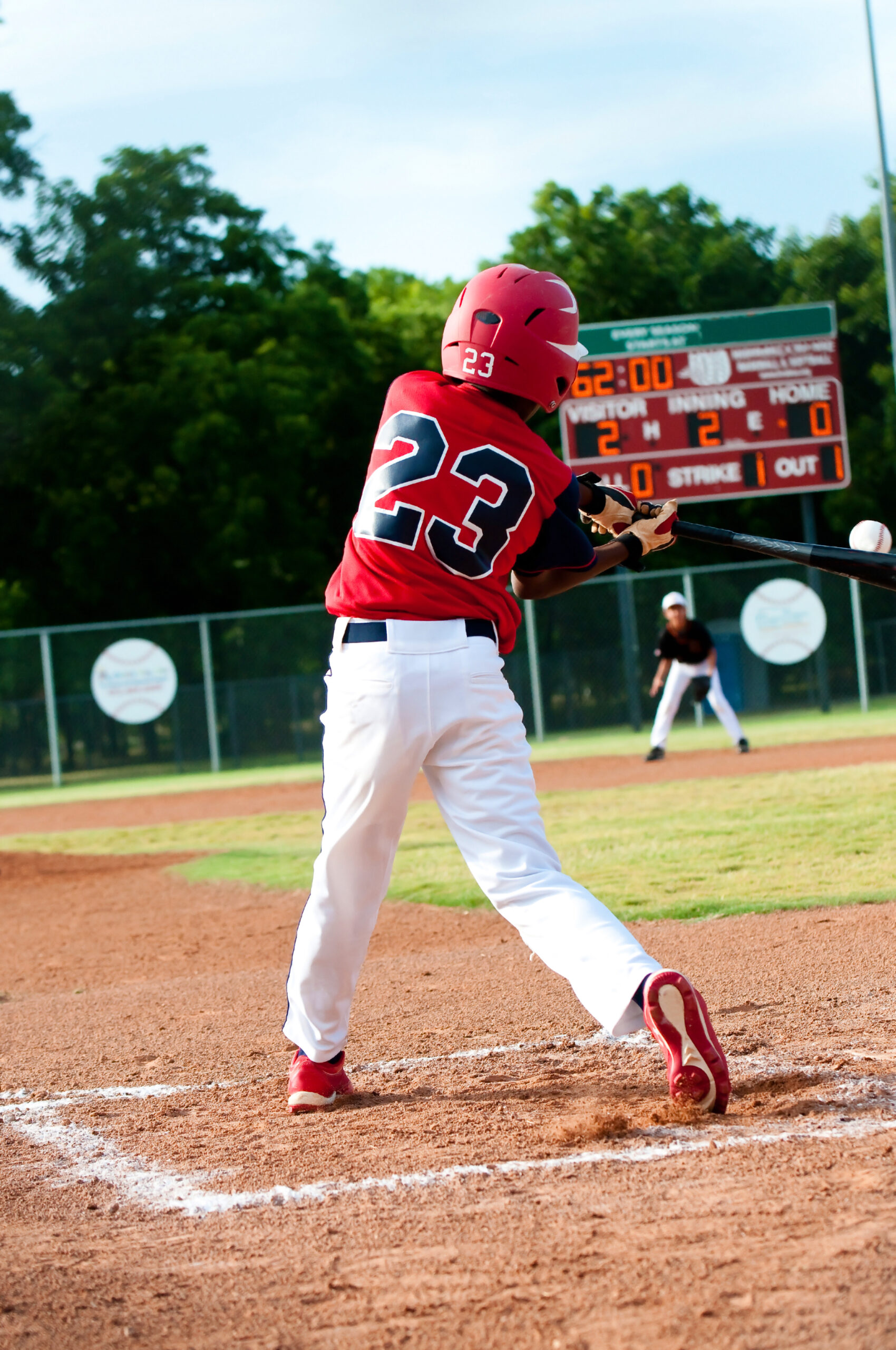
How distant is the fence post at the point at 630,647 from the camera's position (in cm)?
2273

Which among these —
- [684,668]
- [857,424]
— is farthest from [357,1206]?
[857,424]

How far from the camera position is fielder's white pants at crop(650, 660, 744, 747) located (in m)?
15.8

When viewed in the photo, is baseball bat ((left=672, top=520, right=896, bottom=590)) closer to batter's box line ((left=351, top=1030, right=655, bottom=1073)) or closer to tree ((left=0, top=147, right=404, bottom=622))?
batter's box line ((left=351, top=1030, right=655, bottom=1073))

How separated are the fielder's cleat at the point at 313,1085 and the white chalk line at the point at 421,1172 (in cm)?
48

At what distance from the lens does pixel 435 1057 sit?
4.08 m

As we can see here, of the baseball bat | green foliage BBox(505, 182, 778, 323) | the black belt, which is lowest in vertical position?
the black belt

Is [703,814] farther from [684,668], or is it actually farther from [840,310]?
[840,310]

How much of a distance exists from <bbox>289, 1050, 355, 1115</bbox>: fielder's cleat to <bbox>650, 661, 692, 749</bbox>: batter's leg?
40.9 feet

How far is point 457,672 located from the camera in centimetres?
334

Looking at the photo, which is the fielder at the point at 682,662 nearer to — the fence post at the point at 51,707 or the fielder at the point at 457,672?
the fence post at the point at 51,707

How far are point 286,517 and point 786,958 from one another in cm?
2777

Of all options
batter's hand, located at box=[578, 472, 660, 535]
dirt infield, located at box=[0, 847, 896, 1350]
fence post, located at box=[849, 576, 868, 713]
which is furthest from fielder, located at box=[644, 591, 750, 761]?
batter's hand, located at box=[578, 472, 660, 535]

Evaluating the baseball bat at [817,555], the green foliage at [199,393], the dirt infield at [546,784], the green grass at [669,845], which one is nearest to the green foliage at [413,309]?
the green foliage at [199,393]

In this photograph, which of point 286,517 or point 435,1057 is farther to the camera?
point 286,517
